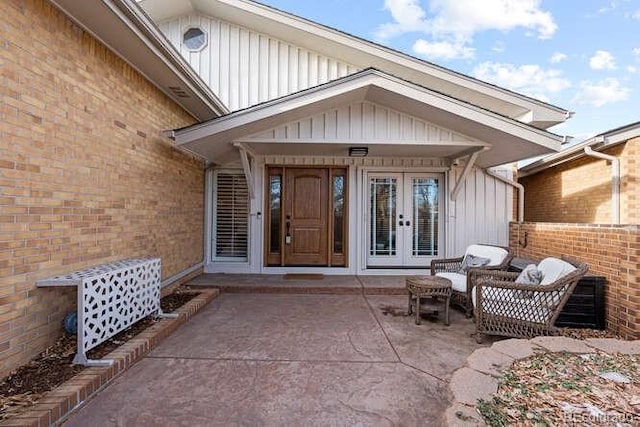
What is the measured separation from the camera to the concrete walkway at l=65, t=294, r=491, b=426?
6.86ft

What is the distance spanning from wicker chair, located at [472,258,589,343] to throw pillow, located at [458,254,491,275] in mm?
1129

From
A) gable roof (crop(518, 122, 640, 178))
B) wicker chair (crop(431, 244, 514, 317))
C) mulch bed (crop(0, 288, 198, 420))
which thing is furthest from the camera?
gable roof (crop(518, 122, 640, 178))

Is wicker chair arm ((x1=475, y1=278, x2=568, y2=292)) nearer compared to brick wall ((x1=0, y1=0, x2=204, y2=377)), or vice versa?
brick wall ((x1=0, y1=0, x2=204, y2=377))

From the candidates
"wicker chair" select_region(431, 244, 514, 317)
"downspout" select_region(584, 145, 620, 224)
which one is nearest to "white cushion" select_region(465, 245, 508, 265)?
"wicker chair" select_region(431, 244, 514, 317)

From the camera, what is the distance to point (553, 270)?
11.1 feet

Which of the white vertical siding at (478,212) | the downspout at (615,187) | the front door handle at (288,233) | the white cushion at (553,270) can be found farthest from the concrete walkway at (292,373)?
the downspout at (615,187)

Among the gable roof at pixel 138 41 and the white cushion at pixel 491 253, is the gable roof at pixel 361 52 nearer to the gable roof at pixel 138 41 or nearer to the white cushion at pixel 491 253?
the gable roof at pixel 138 41

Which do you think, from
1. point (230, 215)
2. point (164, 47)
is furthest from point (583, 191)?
point (164, 47)

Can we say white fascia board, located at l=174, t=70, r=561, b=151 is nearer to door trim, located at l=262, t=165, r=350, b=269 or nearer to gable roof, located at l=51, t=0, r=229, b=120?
gable roof, located at l=51, t=0, r=229, b=120

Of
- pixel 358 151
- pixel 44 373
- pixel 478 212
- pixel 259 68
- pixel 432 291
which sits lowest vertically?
pixel 44 373

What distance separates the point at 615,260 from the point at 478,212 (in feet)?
9.49

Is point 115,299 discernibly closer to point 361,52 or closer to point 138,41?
point 138,41

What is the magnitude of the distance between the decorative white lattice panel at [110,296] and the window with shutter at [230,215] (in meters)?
2.67

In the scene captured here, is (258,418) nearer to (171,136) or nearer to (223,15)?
(171,136)
